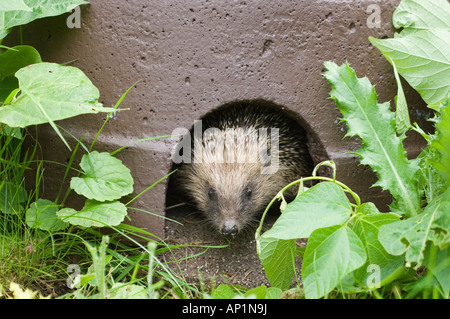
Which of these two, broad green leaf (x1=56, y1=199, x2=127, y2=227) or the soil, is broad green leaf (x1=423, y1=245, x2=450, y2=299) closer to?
the soil

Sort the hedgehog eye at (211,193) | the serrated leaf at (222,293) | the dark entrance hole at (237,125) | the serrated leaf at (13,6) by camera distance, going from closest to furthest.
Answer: the serrated leaf at (222,293)
the serrated leaf at (13,6)
the dark entrance hole at (237,125)
the hedgehog eye at (211,193)

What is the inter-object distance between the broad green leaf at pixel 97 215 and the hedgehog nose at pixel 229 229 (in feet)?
2.64

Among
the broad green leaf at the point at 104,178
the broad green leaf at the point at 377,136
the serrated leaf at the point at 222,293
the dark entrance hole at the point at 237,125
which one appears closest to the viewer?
the serrated leaf at the point at 222,293

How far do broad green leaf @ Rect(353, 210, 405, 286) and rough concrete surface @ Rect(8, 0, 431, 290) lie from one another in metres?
1.23

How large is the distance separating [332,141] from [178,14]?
140cm

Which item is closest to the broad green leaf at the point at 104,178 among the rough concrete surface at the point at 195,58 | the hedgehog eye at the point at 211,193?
the rough concrete surface at the point at 195,58

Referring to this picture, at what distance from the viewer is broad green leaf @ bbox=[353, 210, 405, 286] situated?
2619mm

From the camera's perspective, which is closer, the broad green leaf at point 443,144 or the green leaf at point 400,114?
the broad green leaf at point 443,144

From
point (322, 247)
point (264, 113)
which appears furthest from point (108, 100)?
point (322, 247)

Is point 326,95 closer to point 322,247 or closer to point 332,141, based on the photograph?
point 332,141

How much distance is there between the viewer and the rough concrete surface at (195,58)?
11.7 feet

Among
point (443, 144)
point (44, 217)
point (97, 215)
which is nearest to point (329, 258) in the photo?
point (443, 144)

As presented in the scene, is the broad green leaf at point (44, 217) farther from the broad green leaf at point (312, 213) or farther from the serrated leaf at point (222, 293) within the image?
the broad green leaf at point (312, 213)

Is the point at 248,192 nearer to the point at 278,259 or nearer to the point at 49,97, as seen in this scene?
the point at 278,259
